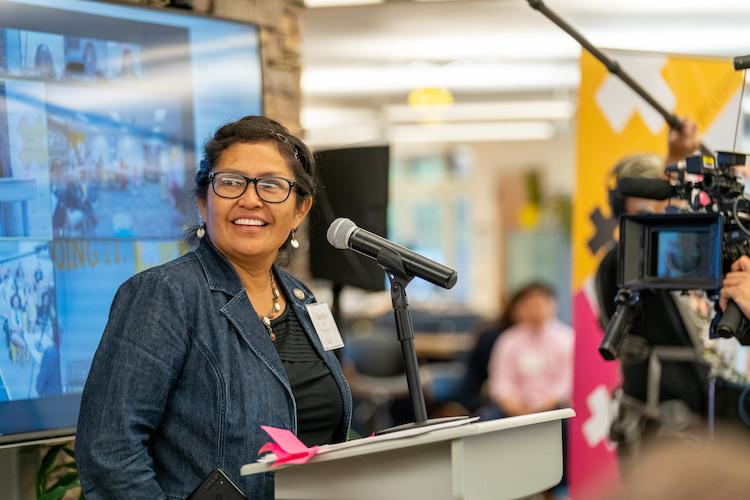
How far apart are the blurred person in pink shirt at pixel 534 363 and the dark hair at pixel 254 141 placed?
14.3 ft

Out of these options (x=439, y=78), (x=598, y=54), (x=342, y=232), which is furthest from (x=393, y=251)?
(x=439, y=78)

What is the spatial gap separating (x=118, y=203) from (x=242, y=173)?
705 millimetres

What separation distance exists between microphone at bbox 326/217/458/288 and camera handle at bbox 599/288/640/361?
2.44 ft

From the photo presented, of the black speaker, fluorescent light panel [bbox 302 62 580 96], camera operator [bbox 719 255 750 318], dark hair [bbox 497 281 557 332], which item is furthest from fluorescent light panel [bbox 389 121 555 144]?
camera operator [bbox 719 255 750 318]

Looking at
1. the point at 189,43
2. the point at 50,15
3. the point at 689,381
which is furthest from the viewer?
the point at 689,381

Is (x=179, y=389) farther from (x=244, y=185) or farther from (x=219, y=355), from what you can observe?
(x=244, y=185)

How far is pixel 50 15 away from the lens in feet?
7.18

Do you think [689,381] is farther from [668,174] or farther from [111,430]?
[111,430]

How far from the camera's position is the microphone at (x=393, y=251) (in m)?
1.55

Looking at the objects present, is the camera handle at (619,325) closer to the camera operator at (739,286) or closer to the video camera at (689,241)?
the video camera at (689,241)

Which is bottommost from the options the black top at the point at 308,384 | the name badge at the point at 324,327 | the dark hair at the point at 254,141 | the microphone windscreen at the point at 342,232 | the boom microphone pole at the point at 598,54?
the black top at the point at 308,384

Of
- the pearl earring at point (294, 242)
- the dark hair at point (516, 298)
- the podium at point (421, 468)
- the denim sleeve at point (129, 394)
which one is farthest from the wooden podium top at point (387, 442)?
the dark hair at point (516, 298)

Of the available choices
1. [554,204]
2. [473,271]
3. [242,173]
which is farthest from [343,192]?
[473,271]

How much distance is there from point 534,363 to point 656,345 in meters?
2.83
